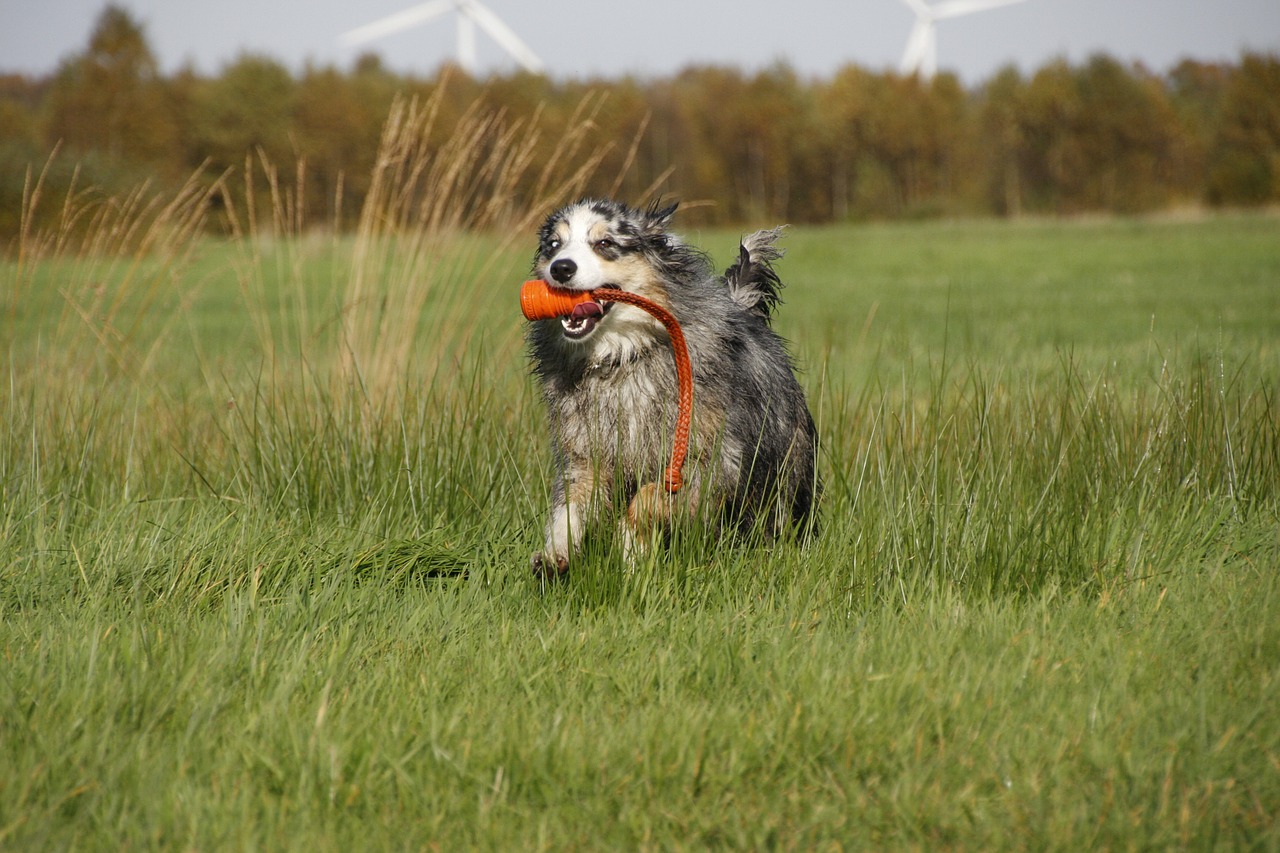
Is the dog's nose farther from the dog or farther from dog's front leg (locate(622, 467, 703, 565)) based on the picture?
→ dog's front leg (locate(622, 467, 703, 565))

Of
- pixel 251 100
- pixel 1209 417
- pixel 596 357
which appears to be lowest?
pixel 1209 417

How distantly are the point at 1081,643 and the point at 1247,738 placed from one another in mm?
528

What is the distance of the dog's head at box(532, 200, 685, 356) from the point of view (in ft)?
11.1

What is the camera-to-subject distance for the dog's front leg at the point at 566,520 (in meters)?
3.31

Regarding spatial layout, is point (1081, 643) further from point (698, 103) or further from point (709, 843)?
point (698, 103)

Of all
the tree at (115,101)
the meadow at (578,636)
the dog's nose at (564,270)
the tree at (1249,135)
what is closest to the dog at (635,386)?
the dog's nose at (564,270)

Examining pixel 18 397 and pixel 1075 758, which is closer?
pixel 1075 758

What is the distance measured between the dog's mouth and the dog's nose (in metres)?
0.10

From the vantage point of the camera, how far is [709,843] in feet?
7.11

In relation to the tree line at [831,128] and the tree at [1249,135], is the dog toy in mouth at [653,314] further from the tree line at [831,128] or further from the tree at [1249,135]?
the tree at [1249,135]

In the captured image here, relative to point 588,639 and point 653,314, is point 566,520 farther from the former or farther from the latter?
point 653,314

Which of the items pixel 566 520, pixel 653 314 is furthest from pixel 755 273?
pixel 566 520

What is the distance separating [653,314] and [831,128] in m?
54.5

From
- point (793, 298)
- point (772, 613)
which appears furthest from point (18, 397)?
point (793, 298)
